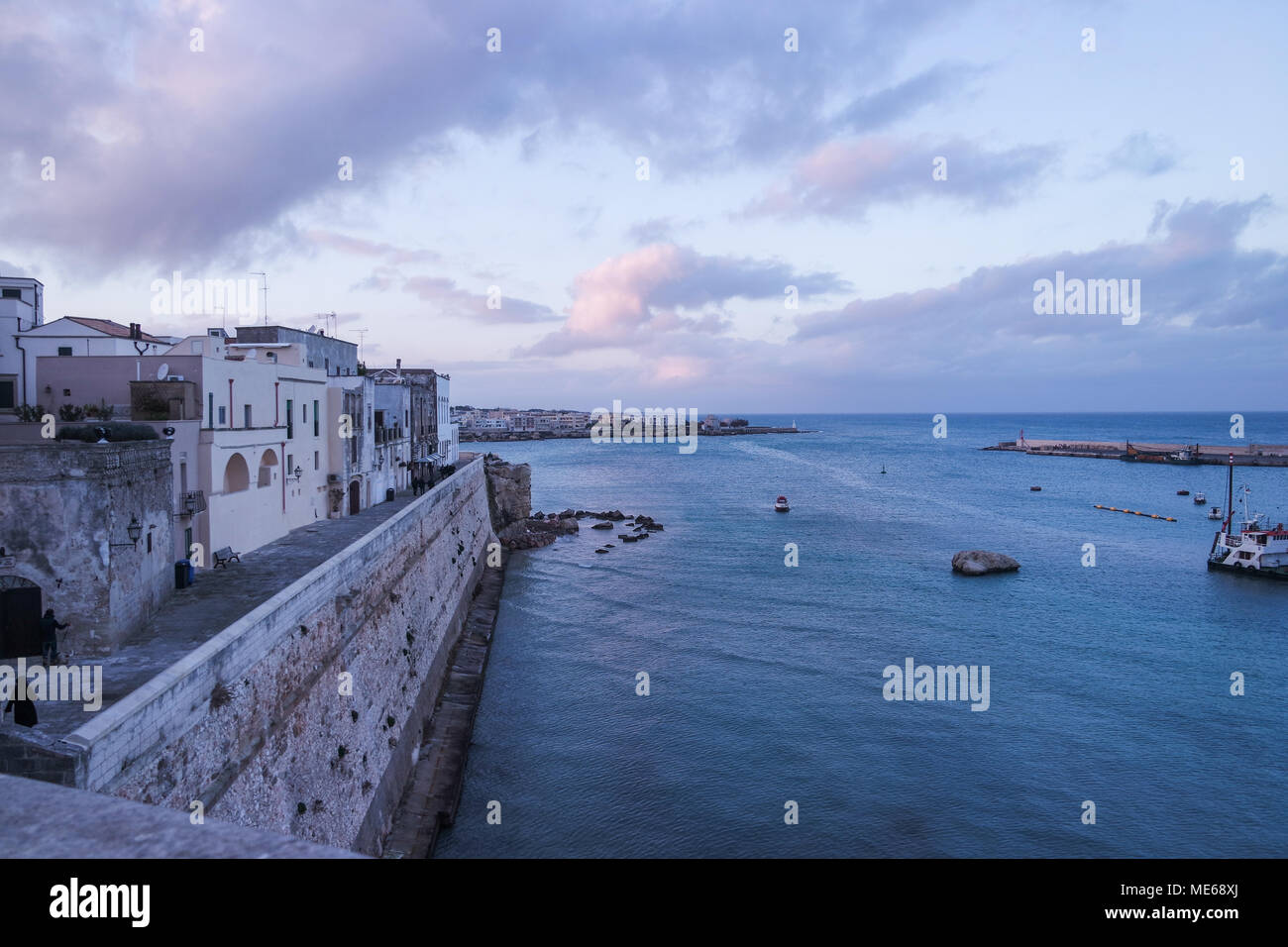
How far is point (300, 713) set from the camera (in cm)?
1219

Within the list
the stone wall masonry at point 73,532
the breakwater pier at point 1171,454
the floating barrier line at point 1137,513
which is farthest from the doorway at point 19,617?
the breakwater pier at point 1171,454

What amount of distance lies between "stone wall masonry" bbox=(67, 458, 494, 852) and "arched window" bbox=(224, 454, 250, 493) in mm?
Answer: 3960

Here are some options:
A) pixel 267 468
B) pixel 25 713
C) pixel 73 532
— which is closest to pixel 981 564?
pixel 267 468

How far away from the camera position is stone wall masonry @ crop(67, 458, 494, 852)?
838 cm

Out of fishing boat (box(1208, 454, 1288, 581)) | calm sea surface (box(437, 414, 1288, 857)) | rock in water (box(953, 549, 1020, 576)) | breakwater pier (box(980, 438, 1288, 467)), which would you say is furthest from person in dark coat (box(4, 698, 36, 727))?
breakwater pier (box(980, 438, 1288, 467))

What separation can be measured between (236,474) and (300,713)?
992cm

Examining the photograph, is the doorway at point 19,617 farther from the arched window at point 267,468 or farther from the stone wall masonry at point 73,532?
the arched window at point 267,468

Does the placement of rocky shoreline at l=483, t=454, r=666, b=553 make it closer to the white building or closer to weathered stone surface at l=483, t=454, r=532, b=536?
weathered stone surface at l=483, t=454, r=532, b=536

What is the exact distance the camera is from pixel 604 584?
3850 centimetres

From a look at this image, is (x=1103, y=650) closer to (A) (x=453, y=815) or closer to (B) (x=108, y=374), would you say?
(A) (x=453, y=815)

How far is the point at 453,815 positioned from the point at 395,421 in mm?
23475

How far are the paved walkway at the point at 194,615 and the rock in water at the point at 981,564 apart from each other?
30.0 m

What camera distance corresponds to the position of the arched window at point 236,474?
63.8 feet

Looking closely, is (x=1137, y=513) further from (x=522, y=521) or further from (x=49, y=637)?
(x=49, y=637)
